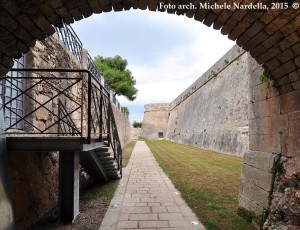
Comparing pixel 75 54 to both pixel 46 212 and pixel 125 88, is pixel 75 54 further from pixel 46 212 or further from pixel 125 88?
pixel 125 88

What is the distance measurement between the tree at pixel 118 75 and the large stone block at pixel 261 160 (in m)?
32.8

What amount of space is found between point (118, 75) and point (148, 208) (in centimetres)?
3372

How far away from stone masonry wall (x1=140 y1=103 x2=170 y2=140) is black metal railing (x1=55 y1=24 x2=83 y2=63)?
117ft

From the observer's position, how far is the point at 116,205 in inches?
212

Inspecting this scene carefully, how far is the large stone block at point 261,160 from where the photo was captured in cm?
392

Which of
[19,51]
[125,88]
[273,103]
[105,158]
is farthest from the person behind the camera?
[125,88]

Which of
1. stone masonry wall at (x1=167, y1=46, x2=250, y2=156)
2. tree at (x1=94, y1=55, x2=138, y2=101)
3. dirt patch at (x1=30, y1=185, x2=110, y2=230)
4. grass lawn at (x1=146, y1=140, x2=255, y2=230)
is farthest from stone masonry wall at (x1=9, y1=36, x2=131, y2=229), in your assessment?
tree at (x1=94, y1=55, x2=138, y2=101)

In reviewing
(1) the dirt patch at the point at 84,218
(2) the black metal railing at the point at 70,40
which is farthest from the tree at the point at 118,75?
(1) the dirt patch at the point at 84,218

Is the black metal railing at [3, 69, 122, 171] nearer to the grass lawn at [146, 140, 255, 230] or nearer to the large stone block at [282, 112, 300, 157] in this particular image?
the grass lawn at [146, 140, 255, 230]

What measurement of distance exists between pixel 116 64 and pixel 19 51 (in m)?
37.5

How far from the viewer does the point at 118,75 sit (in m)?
37.8

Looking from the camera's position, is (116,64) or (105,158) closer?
(105,158)

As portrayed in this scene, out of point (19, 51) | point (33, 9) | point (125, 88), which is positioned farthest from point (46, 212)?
point (125, 88)

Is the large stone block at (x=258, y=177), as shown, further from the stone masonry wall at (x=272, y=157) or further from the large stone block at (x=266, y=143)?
the large stone block at (x=266, y=143)
